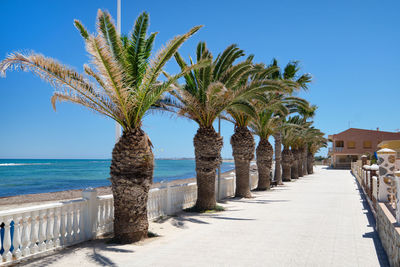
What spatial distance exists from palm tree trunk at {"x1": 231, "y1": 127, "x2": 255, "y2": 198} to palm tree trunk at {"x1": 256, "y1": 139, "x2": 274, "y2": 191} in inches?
178

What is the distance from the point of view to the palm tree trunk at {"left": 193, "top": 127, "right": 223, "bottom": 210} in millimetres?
11164

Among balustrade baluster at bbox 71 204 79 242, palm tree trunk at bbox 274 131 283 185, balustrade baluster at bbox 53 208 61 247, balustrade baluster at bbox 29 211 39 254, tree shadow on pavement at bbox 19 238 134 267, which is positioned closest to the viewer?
tree shadow on pavement at bbox 19 238 134 267

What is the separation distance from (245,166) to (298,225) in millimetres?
6421

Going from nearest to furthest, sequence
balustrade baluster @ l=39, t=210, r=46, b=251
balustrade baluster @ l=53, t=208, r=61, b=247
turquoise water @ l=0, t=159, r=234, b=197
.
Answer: balustrade baluster @ l=39, t=210, r=46, b=251
balustrade baluster @ l=53, t=208, r=61, b=247
turquoise water @ l=0, t=159, r=234, b=197

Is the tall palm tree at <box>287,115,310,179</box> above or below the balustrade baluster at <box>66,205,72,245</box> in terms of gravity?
above

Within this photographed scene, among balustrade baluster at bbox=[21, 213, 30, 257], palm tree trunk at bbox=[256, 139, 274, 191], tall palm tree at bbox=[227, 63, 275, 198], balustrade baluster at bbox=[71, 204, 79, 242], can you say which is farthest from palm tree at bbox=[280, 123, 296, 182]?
balustrade baluster at bbox=[21, 213, 30, 257]

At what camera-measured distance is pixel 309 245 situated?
21.7ft

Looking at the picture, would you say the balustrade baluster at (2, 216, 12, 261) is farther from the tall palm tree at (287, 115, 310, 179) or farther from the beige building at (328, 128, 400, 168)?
the beige building at (328, 128, 400, 168)

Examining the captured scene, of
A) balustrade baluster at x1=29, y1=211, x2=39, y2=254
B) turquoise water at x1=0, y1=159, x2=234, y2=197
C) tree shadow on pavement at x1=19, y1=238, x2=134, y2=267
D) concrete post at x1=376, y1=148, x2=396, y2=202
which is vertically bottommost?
turquoise water at x1=0, y1=159, x2=234, y2=197

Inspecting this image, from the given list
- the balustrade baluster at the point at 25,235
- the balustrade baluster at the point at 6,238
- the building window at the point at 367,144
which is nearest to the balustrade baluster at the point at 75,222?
the balustrade baluster at the point at 25,235

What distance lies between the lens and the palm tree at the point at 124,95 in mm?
6586

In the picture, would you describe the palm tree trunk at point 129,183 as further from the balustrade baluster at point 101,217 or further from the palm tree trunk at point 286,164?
the palm tree trunk at point 286,164

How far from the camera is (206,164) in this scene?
1115 centimetres

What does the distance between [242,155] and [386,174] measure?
7.38 m
